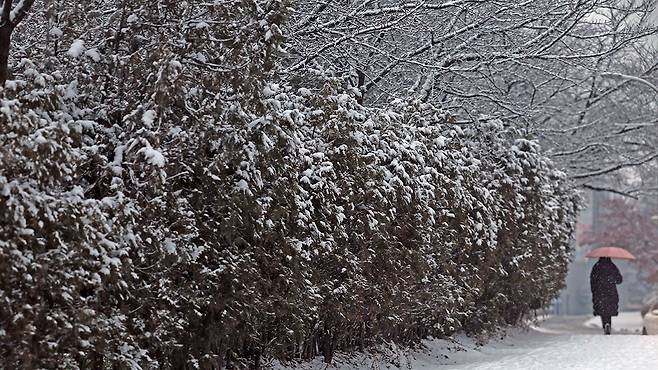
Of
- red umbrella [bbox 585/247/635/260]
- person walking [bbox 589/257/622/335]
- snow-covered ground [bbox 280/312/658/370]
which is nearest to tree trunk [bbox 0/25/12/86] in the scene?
snow-covered ground [bbox 280/312/658/370]

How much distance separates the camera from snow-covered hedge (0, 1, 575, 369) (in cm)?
631

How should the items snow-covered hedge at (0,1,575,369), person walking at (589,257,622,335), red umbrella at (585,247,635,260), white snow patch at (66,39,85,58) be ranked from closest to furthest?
snow-covered hedge at (0,1,575,369), white snow patch at (66,39,85,58), red umbrella at (585,247,635,260), person walking at (589,257,622,335)

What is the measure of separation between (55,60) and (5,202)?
61.5 inches

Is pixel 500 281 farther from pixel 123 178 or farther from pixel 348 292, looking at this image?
pixel 123 178

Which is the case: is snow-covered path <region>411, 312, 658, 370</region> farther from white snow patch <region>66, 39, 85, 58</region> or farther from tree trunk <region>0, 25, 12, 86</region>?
tree trunk <region>0, 25, 12, 86</region>

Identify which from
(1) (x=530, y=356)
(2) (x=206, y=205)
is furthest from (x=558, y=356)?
(2) (x=206, y=205)

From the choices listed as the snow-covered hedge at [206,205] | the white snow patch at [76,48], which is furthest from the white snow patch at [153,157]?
the white snow patch at [76,48]

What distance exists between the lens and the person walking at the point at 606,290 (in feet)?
62.6

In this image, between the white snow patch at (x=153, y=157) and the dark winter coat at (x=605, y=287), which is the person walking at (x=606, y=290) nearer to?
the dark winter coat at (x=605, y=287)

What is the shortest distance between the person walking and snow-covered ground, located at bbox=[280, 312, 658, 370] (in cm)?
322

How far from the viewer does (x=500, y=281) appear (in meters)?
14.8

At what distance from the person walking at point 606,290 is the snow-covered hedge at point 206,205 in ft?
27.5

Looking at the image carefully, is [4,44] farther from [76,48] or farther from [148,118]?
[148,118]

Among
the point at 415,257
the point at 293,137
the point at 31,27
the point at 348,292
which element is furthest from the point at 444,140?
the point at 31,27
